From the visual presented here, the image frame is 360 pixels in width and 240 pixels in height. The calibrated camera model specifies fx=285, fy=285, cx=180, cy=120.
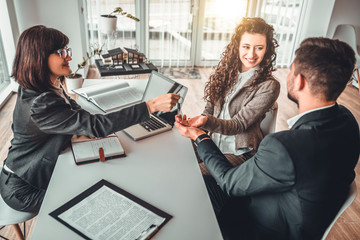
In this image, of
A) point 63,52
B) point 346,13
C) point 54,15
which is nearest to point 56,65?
point 63,52

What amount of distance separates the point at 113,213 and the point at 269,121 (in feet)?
3.63

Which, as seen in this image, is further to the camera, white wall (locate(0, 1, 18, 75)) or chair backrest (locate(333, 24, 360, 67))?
chair backrest (locate(333, 24, 360, 67))

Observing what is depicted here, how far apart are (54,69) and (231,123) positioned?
38.2 inches

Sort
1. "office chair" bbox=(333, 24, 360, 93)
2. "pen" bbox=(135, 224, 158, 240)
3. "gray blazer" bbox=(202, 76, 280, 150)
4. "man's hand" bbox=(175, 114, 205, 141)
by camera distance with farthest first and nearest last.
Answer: "office chair" bbox=(333, 24, 360, 93), "gray blazer" bbox=(202, 76, 280, 150), "man's hand" bbox=(175, 114, 205, 141), "pen" bbox=(135, 224, 158, 240)

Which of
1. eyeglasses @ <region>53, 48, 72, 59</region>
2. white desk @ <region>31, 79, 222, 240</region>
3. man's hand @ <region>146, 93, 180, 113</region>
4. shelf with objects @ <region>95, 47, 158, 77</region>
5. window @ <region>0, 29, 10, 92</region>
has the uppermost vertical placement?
eyeglasses @ <region>53, 48, 72, 59</region>

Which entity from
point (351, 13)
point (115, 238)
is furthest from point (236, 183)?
point (351, 13)

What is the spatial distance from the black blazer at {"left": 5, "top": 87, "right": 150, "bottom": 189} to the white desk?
0.10 meters

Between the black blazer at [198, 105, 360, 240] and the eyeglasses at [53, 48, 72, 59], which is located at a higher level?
the eyeglasses at [53, 48, 72, 59]

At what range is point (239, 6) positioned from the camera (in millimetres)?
4973

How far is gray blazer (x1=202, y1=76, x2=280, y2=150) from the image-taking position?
64.1 inches

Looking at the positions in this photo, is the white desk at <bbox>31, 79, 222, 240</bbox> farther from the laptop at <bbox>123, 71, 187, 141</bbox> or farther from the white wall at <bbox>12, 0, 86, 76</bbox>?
the white wall at <bbox>12, 0, 86, 76</bbox>

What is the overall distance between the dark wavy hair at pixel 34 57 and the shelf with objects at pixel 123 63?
1.18 m

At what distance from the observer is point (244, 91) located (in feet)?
5.69

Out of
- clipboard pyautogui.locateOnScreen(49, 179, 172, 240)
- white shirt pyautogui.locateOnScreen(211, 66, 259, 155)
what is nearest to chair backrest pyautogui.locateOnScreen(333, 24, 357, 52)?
white shirt pyautogui.locateOnScreen(211, 66, 259, 155)
